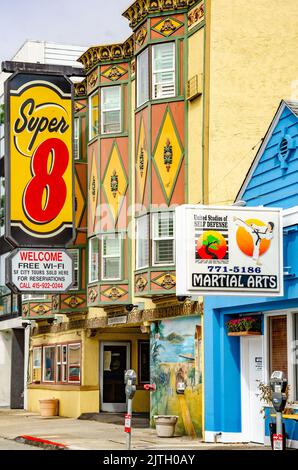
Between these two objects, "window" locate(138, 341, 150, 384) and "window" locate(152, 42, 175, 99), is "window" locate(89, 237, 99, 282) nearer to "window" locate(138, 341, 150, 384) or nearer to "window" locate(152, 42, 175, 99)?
"window" locate(138, 341, 150, 384)

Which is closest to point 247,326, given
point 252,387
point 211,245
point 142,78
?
point 252,387

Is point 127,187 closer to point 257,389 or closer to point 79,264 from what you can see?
point 79,264

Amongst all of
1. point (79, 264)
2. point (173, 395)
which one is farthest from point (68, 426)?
point (79, 264)

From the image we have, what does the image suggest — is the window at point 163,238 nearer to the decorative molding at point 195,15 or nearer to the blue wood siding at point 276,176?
the blue wood siding at point 276,176

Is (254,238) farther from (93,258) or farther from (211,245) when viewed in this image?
(93,258)

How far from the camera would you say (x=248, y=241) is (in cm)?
2016

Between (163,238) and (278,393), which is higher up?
(163,238)

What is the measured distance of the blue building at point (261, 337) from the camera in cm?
2031

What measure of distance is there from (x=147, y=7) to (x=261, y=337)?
1030cm

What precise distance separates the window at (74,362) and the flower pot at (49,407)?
1097 millimetres

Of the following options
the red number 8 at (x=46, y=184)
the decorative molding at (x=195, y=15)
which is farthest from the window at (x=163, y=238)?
the decorative molding at (x=195, y=15)

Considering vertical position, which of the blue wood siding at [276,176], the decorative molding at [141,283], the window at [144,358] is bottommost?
the window at [144,358]

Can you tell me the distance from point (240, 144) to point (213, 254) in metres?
5.87

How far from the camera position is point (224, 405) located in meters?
23.3
